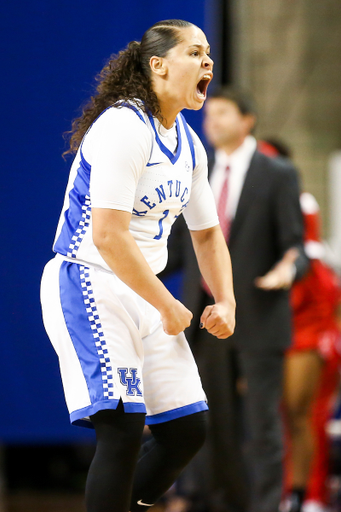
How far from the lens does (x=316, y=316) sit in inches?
142

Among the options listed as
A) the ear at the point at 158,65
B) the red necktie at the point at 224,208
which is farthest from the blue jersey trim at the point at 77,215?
the red necktie at the point at 224,208

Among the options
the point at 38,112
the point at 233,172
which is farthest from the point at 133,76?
the point at 233,172

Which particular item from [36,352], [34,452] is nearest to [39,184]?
[36,352]

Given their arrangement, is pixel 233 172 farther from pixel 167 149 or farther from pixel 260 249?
pixel 167 149

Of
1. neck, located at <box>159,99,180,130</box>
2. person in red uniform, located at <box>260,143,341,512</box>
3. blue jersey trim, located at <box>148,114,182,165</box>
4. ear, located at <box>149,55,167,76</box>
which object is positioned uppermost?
ear, located at <box>149,55,167,76</box>

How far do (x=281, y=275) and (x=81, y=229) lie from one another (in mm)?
1374

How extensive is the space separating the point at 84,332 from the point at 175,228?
4.97 ft

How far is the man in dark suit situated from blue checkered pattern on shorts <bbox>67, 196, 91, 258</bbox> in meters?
1.29

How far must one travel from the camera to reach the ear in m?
1.57

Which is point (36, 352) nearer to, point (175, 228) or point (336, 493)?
point (175, 228)

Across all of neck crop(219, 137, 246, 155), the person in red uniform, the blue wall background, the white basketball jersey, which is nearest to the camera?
the white basketball jersey

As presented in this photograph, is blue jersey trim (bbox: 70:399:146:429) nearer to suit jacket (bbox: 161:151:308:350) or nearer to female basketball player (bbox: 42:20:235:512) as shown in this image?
female basketball player (bbox: 42:20:235:512)

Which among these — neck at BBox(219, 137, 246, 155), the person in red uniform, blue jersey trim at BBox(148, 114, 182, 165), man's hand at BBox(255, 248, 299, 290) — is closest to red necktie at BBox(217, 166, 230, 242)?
neck at BBox(219, 137, 246, 155)

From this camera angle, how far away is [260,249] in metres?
2.93
